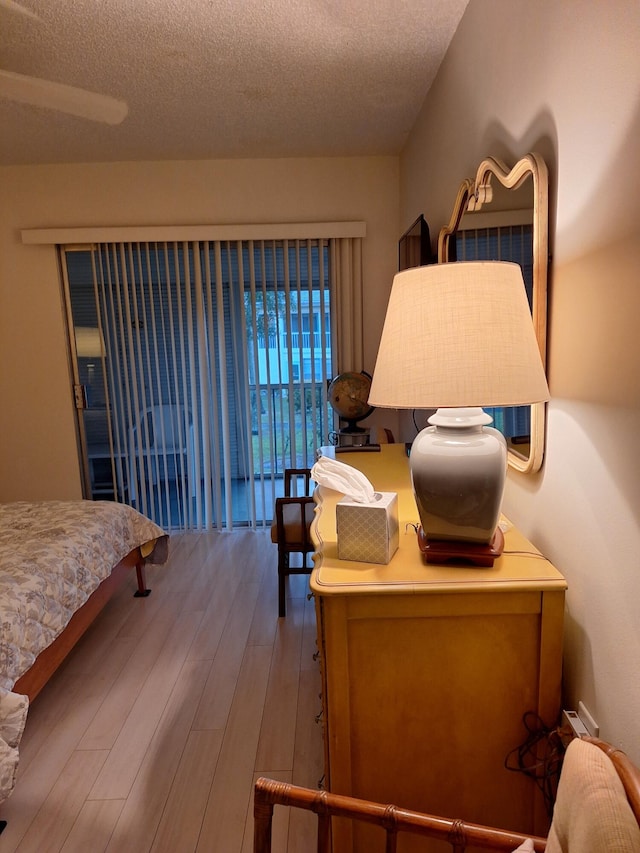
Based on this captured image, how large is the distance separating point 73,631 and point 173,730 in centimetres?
61

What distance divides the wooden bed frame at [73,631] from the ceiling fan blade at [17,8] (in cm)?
226

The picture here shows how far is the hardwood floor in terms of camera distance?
1495 millimetres

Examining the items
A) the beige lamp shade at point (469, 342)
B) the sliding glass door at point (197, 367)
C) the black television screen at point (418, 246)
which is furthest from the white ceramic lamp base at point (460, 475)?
the sliding glass door at point (197, 367)

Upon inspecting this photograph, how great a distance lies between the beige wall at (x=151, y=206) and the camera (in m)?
3.47

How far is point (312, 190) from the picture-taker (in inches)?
138

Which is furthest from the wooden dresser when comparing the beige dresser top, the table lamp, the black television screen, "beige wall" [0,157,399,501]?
"beige wall" [0,157,399,501]

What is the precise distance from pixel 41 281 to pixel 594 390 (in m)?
3.70

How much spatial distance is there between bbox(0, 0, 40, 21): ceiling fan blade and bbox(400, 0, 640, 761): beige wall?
164 cm

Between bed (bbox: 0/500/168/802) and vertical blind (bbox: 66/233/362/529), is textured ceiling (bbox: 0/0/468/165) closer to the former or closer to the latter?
vertical blind (bbox: 66/233/362/529)

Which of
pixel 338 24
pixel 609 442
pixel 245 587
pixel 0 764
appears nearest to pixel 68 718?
pixel 0 764

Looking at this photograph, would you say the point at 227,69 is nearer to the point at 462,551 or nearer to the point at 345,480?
the point at 345,480

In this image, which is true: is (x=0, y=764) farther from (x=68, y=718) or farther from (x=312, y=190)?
(x=312, y=190)

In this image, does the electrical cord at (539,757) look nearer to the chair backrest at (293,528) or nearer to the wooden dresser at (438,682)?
the wooden dresser at (438,682)

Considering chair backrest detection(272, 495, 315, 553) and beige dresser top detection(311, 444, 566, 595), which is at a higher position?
beige dresser top detection(311, 444, 566, 595)
